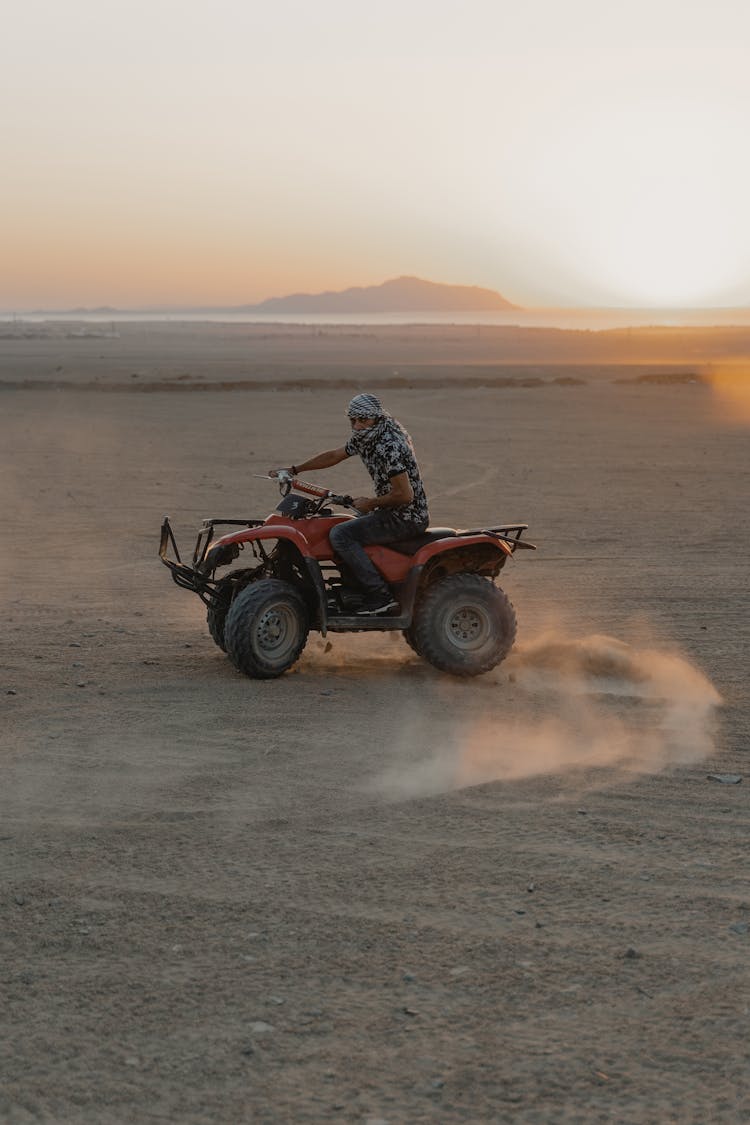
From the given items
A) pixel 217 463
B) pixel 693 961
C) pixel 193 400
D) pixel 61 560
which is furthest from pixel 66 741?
pixel 193 400

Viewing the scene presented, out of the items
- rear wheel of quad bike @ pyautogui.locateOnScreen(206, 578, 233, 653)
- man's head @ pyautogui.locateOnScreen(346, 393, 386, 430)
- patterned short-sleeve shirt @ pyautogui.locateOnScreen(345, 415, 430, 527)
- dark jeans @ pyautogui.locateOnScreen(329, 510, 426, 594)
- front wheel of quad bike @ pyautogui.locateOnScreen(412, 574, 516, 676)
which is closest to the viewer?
man's head @ pyautogui.locateOnScreen(346, 393, 386, 430)

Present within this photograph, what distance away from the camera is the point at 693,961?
219 inches

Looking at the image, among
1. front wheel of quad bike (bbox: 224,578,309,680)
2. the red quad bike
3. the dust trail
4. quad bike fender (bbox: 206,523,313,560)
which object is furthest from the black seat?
the dust trail

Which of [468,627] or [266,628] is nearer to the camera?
[266,628]

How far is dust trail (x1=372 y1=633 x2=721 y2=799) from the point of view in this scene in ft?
26.1

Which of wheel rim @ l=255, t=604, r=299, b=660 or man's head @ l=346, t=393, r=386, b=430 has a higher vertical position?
man's head @ l=346, t=393, r=386, b=430

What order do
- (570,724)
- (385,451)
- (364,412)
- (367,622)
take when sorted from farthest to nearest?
1. (367,622)
2. (385,451)
3. (364,412)
4. (570,724)

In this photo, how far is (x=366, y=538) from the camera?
9.84m

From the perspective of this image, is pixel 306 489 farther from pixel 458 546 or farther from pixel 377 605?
pixel 458 546

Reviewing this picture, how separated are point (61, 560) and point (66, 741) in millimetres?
6936

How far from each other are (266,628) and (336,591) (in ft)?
2.08

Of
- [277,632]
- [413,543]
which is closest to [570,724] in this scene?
[413,543]

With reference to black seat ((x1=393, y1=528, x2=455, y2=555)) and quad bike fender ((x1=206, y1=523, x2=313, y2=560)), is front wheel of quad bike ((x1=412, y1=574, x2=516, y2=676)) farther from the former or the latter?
quad bike fender ((x1=206, y1=523, x2=313, y2=560))

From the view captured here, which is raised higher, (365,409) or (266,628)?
(365,409)
